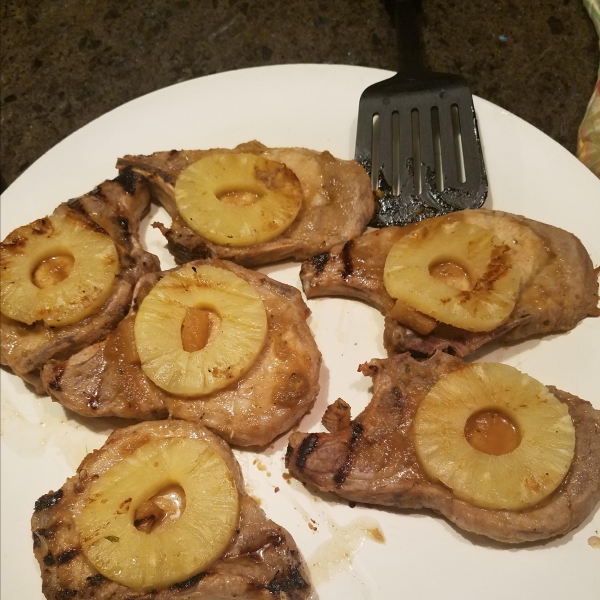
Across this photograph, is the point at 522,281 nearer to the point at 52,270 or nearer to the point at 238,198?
the point at 238,198

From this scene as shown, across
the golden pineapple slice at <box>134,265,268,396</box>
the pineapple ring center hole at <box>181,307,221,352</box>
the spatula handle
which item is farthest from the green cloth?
the pineapple ring center hole at <box>181,307,221,352</box>

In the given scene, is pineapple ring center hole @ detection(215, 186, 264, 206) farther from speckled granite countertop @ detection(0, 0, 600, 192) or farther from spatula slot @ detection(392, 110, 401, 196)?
speckled granite countertop @ detection(0, 0, 600, 192)

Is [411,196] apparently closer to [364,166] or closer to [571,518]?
[364,166]

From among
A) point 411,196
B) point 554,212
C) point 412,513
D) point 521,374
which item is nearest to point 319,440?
point 412,513

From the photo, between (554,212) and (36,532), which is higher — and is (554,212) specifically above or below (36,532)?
above

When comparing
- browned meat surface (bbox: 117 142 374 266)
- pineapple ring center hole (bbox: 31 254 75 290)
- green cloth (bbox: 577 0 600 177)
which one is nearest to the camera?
pineapple ring center hole (bbox: 31 254 75 290)

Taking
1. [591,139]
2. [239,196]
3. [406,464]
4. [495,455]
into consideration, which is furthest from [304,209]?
[591,139]
